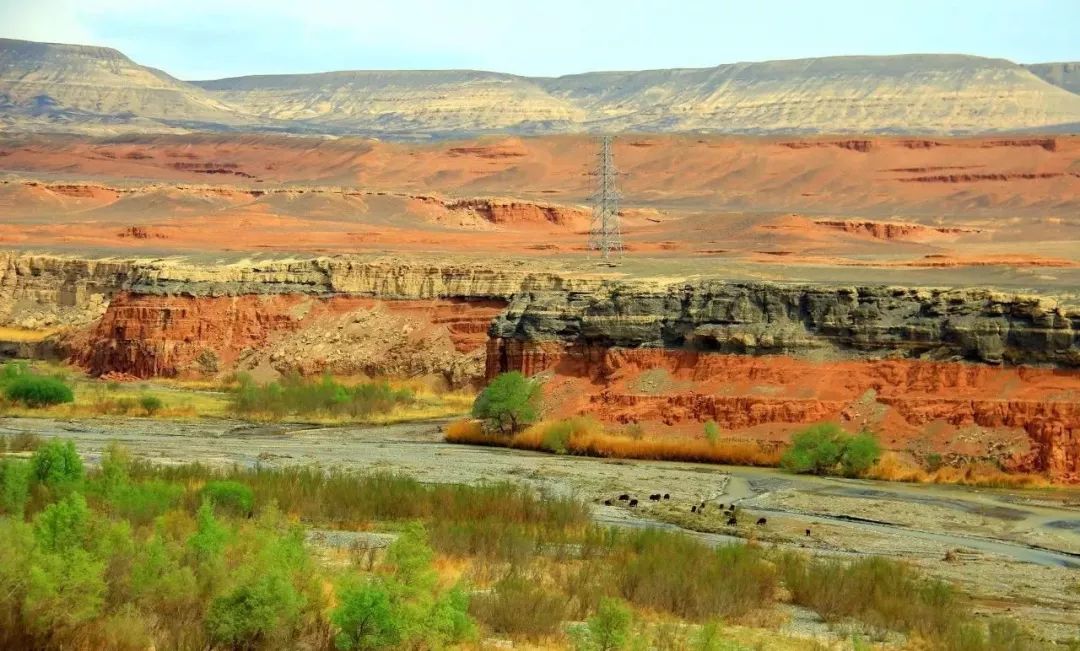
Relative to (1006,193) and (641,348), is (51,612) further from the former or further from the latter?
(1006,193)

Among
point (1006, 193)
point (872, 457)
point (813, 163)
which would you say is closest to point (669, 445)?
point (872, 457)

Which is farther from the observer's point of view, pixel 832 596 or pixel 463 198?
pixel 463 198

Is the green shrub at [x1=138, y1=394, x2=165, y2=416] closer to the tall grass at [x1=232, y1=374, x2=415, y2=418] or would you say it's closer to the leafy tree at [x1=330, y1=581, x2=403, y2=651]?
the tall grass at [x1=232, y1=374, x2=415, y2=418]

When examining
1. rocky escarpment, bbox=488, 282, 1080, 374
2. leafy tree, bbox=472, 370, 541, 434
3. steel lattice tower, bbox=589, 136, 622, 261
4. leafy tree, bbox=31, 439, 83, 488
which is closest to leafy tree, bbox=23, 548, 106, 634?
leafy tree, bbox=31, 439, 83, 488

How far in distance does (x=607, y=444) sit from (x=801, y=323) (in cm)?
612

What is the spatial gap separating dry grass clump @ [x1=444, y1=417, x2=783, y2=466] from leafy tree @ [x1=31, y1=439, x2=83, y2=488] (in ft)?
58.0

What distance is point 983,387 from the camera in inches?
1652

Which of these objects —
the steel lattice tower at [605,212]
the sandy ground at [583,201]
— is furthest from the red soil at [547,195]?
the steel lattice tower at [605,212]

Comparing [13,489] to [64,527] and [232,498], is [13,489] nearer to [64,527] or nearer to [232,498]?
[232,498]

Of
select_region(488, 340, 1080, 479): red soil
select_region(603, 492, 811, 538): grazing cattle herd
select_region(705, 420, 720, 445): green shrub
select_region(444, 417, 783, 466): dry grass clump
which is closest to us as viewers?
select_region(603, 492, 811, 538): grazing cattle herd

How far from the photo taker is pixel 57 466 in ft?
95.8

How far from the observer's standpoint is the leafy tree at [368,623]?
62.1 feet

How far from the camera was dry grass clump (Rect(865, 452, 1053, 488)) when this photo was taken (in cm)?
3928

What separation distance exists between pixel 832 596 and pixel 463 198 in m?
110
